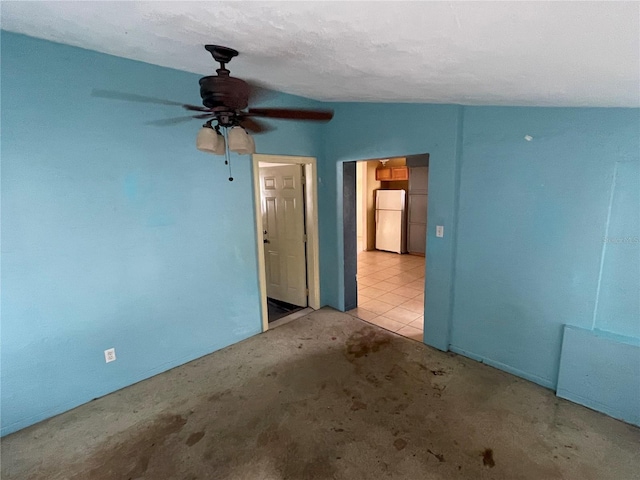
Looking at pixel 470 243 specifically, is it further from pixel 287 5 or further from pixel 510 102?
pixel 287 5

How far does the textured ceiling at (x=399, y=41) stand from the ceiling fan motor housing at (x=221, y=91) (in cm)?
Result: 19

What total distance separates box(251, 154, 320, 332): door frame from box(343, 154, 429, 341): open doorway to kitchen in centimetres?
41

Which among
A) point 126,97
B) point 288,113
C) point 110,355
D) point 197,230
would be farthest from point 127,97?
point 110,355

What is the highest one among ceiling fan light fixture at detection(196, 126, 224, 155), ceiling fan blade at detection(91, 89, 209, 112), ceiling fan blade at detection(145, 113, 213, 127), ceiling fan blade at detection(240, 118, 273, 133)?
ceiling fan blade at detection(91, 89, 209, 112)

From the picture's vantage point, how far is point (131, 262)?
2.45 m

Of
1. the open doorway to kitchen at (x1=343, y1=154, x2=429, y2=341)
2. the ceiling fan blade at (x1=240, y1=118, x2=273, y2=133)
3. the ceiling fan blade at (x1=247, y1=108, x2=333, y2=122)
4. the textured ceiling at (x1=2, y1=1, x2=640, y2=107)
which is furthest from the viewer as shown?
the open doorway to kitchen at (x1=343, y1=154, x2=429, y2=341)

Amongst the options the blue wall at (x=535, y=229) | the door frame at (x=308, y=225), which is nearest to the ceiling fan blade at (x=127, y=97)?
the door frame at (x=308, y=225)

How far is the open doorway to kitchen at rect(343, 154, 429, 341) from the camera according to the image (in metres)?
3.99

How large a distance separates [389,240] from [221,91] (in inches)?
235

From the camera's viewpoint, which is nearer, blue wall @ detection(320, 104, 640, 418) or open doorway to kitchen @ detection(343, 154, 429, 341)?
blue wall @ detection(320, 104, 640, 418)

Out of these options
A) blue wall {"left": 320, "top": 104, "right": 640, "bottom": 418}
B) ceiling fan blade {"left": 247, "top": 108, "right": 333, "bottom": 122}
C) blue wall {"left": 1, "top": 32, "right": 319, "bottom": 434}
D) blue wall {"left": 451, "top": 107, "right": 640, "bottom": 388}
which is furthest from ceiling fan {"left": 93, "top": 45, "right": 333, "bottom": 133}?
blue wall {"left": 451, "top": 107, "right": 640, "bottom": 388}

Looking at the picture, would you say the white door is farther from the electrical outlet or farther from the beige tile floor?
the electrical outlet

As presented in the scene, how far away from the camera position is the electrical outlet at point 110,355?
240 cm

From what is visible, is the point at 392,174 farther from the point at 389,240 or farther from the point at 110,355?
the point at 110,355
